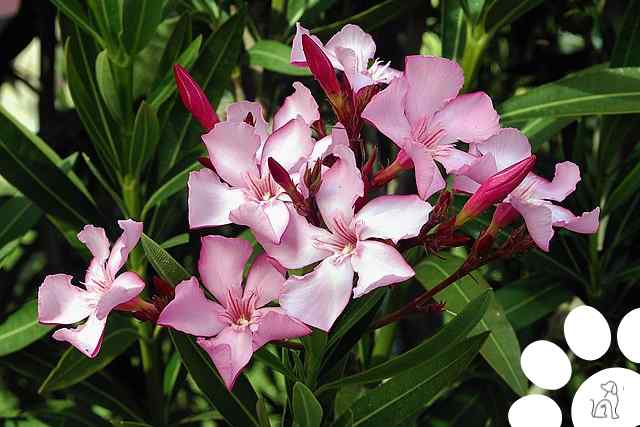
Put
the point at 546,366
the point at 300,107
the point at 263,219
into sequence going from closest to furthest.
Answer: the point at 263,219, the point at 300,107, the point at 546,366

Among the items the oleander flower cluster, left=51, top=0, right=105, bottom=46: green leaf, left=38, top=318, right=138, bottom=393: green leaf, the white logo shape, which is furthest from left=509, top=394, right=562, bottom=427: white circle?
left=51, top=0, right=105, bottom=46: green leaf

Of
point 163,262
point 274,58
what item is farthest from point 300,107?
point 274,58

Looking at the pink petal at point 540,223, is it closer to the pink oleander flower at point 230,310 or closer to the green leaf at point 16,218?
the pink oleander flower at point 230,310

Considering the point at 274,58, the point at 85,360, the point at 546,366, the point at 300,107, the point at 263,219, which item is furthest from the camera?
the point at 274,58

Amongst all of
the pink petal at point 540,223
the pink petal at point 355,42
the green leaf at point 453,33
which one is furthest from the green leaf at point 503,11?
the pink petal at point 540,223

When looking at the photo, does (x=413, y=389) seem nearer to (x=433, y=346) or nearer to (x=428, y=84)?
(x=433, y=346)

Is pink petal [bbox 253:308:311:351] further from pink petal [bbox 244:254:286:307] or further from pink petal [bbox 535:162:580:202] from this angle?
pink petal [bbox 535:162:580:202]

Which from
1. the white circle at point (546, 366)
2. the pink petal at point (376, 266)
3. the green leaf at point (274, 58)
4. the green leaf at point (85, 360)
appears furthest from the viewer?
the green leaf at point (274, 58)
